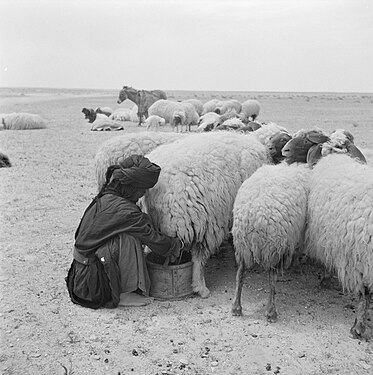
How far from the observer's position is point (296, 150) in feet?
20.2

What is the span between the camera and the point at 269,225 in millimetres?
4855

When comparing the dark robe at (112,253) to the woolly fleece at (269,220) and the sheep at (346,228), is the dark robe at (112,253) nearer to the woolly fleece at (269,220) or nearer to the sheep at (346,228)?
the woolly fleece at (269,220)

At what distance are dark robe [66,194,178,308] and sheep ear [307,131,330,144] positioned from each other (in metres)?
2.27

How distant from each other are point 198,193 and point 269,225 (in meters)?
1.05

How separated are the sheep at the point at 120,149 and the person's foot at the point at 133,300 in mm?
2055

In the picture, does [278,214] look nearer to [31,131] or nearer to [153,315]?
[153,315]

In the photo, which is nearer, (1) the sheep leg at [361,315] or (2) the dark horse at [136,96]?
(1) the sheep leg at [361,315]

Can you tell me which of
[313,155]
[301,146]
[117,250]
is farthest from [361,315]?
[117,250]

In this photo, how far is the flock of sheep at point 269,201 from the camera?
4.64 meters

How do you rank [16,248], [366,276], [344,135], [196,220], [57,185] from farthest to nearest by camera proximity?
[57,185], [16,248], [344,135], [196,220], [366,276]

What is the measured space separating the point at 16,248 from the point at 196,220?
9.24 ft

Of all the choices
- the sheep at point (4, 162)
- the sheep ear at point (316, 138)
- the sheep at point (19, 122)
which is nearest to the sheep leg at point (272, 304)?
the sheep ear at point (316, 138)

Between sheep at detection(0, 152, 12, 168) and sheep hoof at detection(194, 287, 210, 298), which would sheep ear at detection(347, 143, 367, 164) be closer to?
sheep hoof at detection(194, 287, 210, 298)

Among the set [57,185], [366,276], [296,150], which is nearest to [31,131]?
[57,185]
